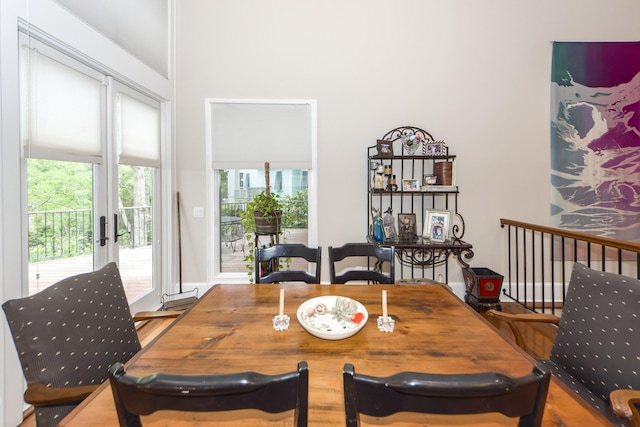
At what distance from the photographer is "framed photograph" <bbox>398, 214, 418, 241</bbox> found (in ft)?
10.4

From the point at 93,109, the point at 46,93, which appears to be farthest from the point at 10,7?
the point at 93,109

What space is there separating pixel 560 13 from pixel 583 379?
3.84 metres

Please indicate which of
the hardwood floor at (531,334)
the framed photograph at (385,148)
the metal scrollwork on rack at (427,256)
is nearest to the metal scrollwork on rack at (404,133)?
the framed photograph at (385,148)

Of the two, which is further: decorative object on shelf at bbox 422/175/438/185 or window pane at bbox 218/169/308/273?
window pane at bbox 218/169/308/273

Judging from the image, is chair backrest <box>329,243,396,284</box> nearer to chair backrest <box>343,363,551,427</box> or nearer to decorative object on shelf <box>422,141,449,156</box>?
chair backrest <box>343,363,551,427</box>

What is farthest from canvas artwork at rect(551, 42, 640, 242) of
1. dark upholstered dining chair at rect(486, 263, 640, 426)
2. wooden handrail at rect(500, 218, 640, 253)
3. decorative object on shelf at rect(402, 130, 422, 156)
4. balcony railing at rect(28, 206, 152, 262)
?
balcony railing at rect(28, 206, 152, 262)

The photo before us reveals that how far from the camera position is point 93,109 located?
88.4 inches

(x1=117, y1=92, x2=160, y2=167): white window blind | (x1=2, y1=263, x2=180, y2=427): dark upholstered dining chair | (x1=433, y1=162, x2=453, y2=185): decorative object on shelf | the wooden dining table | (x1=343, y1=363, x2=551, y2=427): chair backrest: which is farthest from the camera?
(x1=433, y1=162, x2=453, y2=185): decorative object on shelf

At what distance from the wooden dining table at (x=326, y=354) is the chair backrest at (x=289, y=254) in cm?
38

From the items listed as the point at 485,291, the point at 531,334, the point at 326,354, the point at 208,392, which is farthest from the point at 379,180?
the point at 208,392

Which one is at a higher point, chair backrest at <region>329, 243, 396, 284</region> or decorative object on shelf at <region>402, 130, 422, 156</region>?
decorative object on shelf at <region>402, 130, 422, 156</region>

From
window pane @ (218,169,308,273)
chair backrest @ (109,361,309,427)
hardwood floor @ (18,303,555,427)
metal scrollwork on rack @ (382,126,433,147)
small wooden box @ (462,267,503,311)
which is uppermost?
metal scrollwork on rack @ (382,126,433,147)

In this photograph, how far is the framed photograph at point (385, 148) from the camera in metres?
3.10

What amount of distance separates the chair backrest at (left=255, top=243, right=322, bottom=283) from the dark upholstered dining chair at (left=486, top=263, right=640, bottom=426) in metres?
1.09
